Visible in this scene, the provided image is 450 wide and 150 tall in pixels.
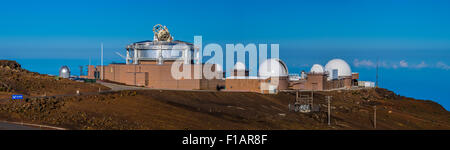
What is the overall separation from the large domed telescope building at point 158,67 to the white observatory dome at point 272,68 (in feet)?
21.4

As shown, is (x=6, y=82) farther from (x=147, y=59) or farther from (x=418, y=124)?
(x=418, y=124)

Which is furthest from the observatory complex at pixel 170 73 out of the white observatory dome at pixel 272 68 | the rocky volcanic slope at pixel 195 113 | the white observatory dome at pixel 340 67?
the white observatory dome at pixel 340 67

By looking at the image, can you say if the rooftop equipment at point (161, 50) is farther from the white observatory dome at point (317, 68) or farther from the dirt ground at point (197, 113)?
the white observatory dome at point (317, 68)

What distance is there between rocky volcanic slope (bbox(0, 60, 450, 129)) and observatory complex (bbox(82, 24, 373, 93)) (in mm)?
4457

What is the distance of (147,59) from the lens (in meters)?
60.2

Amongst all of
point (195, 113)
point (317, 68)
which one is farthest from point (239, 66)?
point (195, 113)

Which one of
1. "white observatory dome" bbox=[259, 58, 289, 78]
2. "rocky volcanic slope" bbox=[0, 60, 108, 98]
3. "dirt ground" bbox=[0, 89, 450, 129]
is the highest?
"white observatory dome" bbox=[259, 58, 289, 78]

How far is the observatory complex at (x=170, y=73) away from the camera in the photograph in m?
56.7

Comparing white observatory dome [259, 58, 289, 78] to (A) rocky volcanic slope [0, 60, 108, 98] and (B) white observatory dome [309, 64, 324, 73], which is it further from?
(A) rocky volcanic slope [0, 60, 108, 98]

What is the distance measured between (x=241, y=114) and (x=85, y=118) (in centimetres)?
1397

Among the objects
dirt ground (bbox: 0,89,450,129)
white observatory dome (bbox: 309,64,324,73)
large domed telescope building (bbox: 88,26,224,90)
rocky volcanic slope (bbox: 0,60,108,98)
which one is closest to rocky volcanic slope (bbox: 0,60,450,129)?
dirt ground (bbox: 0,89,450,129)

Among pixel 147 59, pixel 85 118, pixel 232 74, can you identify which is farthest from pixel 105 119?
pixel 232 74

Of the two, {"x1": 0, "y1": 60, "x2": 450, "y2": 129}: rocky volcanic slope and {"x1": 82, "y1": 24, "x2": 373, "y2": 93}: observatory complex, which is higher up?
{"x1": 82, "y1": 24, "x2": 373, "y2": 93}: observatory complex

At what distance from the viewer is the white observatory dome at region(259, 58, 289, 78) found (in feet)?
211
